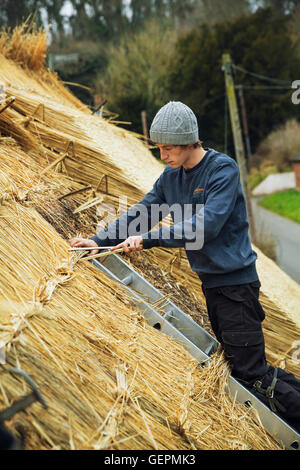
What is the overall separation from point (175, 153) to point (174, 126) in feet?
0.49

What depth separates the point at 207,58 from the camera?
74.9ft

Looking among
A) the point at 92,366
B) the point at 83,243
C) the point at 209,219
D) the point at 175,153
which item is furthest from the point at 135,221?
the point at 92,366

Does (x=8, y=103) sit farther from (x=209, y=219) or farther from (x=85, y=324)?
(x=85, y=324)

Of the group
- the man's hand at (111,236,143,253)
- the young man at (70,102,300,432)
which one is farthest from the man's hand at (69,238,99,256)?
the man's hand at (111,236,143,253)

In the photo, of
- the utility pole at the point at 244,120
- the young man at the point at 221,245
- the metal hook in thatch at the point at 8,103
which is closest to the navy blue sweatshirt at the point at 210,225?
the young man at the point at 221,245

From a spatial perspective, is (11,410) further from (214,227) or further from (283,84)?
(283,84)

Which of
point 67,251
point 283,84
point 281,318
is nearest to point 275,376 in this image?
point 281,318

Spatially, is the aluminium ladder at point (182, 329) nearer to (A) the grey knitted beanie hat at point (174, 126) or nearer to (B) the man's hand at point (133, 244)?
(B) the man's hand at point (133, 244)

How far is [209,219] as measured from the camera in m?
2.04

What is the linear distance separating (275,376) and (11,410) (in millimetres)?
1482

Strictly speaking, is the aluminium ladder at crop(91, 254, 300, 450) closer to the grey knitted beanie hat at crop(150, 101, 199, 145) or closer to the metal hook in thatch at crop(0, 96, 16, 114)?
the grey knitted beanie hat at crop(150, 101, 199, 145)

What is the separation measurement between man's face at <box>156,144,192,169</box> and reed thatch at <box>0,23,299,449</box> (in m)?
0.65

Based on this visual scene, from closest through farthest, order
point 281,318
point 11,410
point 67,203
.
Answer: point 11,410
point 67,203
point 281,318

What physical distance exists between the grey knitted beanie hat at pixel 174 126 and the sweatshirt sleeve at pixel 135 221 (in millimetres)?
417
